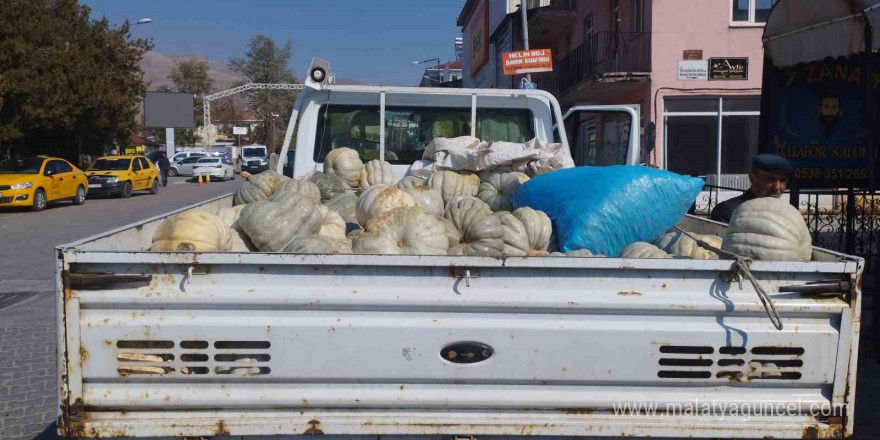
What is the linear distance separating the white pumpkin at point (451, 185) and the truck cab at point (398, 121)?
0.99m

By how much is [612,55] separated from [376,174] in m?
17.2

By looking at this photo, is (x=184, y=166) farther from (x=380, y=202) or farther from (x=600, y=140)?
(x=380, y=202)

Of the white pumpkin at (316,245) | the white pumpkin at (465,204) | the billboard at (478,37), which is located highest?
the billboard at (478,37)

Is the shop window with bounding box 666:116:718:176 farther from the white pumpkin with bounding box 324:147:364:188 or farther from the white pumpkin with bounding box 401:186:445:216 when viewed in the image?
the white pumpkin with bounding box 401:186:445:216

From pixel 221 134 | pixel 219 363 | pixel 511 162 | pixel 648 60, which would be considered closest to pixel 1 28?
pixel 648 60

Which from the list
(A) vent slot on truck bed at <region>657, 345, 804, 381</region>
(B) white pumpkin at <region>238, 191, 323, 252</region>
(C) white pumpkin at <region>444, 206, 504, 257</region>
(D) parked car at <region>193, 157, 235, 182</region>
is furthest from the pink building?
(D) parked car at <region>193, 157, 235, 182</region>

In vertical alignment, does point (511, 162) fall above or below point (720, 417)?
above

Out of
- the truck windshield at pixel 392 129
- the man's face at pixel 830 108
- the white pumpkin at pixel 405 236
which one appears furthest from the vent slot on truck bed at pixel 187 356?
the man's face at pixel 830 108

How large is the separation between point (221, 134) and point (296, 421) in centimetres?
10405

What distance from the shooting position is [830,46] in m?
7.20

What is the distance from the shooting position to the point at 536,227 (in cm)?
404

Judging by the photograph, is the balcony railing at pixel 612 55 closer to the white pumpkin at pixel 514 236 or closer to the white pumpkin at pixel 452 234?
the white pumpkin at pixel 514 236

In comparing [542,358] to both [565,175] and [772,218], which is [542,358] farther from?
[565,175]

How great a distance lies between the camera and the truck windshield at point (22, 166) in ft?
72.9
